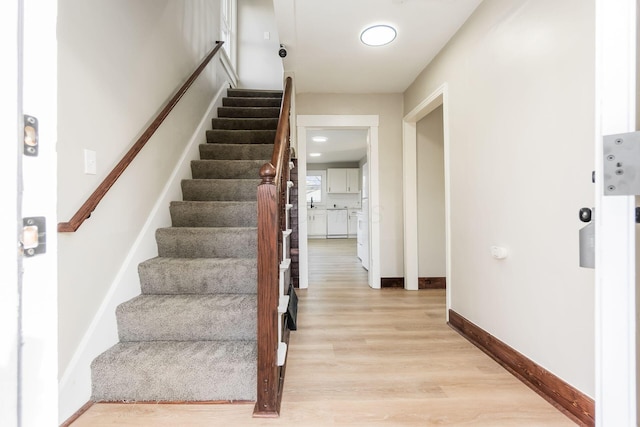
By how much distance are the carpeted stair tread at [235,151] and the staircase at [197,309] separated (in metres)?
0.20

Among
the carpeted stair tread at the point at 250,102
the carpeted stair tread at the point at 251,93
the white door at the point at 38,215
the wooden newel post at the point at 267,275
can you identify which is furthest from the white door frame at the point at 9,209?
the carpeted stair tread at the point at 251,93

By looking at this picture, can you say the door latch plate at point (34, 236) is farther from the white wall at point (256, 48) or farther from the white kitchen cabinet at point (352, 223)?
the white kitchen cabinet at point (352, 223)

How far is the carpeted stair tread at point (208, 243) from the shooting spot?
78.5 inches

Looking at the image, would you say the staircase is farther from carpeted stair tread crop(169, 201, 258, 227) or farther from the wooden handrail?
the wooden handrail

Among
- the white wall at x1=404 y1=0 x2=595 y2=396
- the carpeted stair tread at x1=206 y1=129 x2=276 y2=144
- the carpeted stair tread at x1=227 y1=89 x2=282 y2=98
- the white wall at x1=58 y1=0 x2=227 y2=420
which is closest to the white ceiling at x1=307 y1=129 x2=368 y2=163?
the carpeted stair tread at x1=227 y1=89 x2=282 y2=98

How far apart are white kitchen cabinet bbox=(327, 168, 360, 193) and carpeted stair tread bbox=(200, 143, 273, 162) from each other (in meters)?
6.06

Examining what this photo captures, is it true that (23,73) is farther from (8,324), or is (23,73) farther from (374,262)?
(374,262)

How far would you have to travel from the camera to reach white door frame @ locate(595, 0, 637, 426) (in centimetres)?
59

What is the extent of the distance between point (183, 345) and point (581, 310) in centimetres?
199

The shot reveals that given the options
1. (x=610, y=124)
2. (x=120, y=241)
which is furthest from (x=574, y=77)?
(x=120, y=241)

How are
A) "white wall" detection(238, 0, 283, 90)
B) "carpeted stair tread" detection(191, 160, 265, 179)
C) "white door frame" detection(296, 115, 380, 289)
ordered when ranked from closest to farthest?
"carpeted stair tread" detection(191, 160, 265, 179), "white door frame" detection(296, 115, 380, 289), "white wall" detection(238, 0, 283, 90)

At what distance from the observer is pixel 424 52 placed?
8.41ft

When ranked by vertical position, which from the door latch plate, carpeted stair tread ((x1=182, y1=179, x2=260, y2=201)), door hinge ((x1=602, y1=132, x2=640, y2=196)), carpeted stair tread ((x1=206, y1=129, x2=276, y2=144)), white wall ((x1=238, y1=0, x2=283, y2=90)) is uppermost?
white wall ((x1=238, y1=0, x2=283, y2=90))

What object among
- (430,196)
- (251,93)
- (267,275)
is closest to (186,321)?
(267,275)
